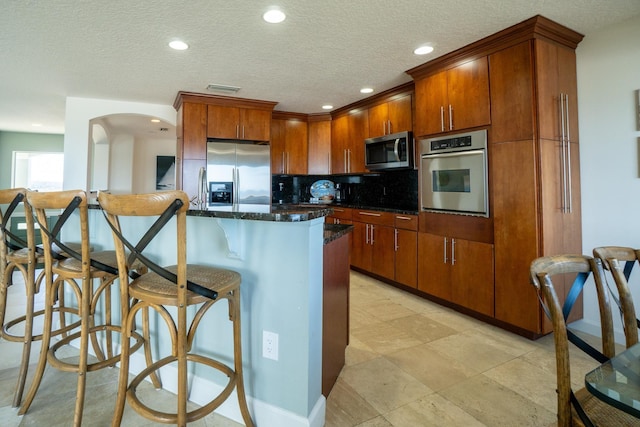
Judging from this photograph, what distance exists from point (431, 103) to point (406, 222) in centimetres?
124

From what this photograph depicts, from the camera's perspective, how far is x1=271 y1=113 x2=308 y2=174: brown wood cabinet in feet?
16.8

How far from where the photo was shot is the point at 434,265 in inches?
125

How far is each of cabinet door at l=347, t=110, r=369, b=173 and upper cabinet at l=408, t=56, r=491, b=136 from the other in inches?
49.4

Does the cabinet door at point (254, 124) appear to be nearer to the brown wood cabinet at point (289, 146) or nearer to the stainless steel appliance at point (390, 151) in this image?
the brown wood cabinet at point (289, 146)

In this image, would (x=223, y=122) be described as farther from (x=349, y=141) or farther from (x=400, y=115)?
(x=400, y=115)

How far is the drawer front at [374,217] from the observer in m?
3.79

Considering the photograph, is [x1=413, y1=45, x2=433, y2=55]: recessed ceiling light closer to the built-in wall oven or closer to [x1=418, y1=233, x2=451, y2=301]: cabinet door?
the built-in wall oven

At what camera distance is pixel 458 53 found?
282 centimetres

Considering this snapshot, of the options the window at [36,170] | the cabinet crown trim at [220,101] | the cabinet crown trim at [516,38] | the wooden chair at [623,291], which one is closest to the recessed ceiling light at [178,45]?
the cabinet crown trim at [220,101]

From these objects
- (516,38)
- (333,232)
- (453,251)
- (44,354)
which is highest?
(516,38)

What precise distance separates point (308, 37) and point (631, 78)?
240 centimetres

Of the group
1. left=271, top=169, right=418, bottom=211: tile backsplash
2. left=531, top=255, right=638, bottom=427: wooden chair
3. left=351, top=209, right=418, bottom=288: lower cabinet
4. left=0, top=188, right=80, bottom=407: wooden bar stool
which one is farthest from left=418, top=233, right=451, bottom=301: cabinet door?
left=0, top=188, right=80, bottom=407: wooden bar stool

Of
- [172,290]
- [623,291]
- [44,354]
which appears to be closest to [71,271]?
[44,354]

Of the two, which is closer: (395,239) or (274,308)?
(274,308)
